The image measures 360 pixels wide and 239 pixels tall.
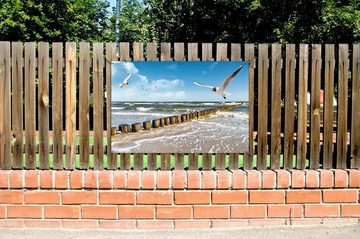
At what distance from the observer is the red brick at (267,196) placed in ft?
13.8

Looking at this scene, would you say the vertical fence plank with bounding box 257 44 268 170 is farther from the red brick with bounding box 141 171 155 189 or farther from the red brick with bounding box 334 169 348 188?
the red brick with bounding box 141 171 155 189

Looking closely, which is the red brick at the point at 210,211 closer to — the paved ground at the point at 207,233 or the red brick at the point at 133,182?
the paved ground at the point at 207,233

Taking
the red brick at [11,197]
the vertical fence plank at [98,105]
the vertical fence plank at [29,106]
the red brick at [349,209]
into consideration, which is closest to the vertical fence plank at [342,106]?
the red brick at [349,209]

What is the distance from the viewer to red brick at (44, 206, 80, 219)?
4172 millimetres

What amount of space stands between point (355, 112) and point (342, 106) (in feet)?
0.51

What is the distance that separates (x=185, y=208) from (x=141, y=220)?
1.50 feet

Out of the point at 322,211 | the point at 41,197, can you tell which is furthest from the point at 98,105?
the point at 322,211

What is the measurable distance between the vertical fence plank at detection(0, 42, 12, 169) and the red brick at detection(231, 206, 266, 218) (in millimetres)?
2337

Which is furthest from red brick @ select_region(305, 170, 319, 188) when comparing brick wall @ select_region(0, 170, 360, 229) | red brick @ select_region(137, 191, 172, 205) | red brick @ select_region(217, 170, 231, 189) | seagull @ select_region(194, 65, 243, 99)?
red brick @ select_region(137, 191, 172, 205)

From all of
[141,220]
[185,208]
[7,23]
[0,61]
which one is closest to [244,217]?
[185,208]

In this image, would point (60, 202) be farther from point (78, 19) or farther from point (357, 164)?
point (78, 19)

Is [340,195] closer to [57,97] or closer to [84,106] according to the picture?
[84,106]

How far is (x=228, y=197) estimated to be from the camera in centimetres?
418

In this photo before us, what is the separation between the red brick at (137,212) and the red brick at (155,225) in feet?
0.20
